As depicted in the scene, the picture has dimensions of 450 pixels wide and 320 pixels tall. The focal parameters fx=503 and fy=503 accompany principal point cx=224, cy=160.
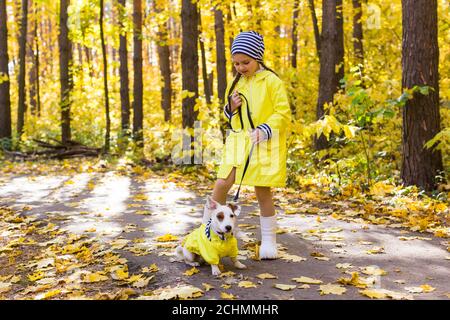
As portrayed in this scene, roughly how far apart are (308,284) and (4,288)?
248 centimetres

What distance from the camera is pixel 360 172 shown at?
882 centimetres

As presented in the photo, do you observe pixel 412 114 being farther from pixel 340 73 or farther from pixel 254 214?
pixel 340 73

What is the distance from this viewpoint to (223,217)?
388cm

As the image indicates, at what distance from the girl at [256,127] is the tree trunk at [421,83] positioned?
380cm

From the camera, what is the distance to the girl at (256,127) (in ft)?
13.9

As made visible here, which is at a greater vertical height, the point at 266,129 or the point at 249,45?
the point at 249,45

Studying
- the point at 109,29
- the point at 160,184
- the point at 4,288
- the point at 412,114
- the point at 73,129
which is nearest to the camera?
the point at 4,288

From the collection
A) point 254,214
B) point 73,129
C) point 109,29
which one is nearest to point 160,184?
point 254,214

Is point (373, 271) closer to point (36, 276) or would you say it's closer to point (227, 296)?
point (227, 296)

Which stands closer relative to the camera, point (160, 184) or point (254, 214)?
point (254, 214)

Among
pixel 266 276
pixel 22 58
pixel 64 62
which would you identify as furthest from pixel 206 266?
pixel 22 58

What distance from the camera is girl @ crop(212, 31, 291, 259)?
13.9 feet

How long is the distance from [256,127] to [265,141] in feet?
0.47

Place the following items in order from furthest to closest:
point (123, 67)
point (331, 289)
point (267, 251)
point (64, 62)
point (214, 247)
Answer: point (123, 67)
point (64, 62)
point (267, 251)
point (214, 247)
point (331, 289)
